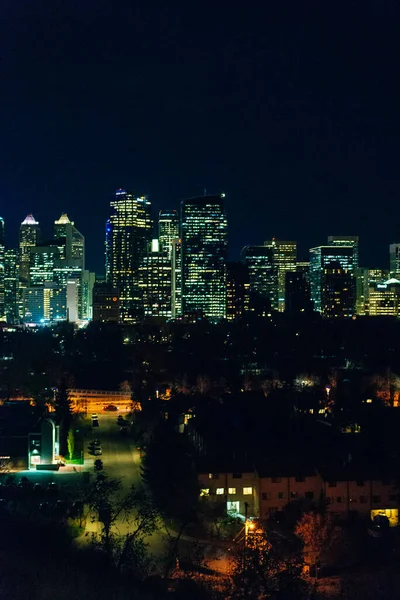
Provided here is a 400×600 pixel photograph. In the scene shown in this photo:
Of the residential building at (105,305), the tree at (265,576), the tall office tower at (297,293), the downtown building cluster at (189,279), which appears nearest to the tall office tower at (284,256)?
the downtown building cluster at (189,279)

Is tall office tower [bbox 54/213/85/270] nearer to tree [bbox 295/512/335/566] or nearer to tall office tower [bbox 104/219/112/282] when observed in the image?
tall office tower [bbox 104/219/112/282]

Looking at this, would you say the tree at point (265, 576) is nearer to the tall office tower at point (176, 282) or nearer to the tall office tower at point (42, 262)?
the tall office tower at point (176, 282)

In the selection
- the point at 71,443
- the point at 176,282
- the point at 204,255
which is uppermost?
the point at 204,255

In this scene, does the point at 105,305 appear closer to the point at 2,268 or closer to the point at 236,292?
the point at 236,292

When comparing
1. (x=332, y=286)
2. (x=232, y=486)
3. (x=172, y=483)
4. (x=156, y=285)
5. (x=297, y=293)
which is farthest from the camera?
(x=156, y=285)

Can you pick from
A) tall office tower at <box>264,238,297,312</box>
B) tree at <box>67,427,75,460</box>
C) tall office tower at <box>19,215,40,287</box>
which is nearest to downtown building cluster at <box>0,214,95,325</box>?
tall office tower at <box>19,215,40,287</box>

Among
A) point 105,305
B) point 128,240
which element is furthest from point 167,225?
point 105,305
